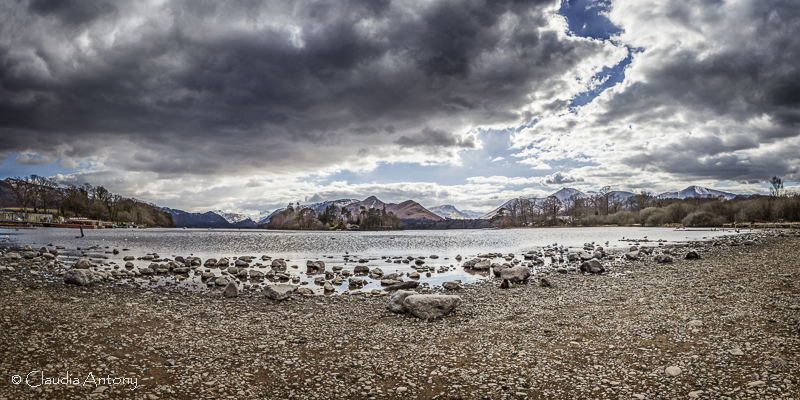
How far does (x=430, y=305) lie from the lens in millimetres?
13844

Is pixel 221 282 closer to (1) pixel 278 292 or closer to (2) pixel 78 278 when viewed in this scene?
(1) pixel 278 292

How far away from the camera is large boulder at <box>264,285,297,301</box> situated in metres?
17.6

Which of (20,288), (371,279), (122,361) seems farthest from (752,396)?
(20,288)

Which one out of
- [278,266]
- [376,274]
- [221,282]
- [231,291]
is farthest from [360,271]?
[231,291]

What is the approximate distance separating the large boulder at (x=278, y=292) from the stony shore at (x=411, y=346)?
87cm

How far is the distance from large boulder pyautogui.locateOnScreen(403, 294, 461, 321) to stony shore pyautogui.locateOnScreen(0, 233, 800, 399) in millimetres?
426

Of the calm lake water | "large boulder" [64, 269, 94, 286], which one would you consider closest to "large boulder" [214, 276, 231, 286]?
the calm lake water

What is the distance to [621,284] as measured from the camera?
19.9m

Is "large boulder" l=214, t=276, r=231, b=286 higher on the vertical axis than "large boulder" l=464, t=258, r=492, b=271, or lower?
higher

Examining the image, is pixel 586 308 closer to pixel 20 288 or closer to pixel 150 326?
pixel 150 326

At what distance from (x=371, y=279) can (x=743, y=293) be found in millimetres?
19622

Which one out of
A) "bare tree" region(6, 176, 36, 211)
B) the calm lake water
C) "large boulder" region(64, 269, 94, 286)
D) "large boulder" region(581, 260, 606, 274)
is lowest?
the calm lake water

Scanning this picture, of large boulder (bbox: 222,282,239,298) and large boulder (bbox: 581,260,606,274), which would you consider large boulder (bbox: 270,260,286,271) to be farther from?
large boulder (bbox: 581,260,606,274)

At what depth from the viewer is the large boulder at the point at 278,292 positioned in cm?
1758
